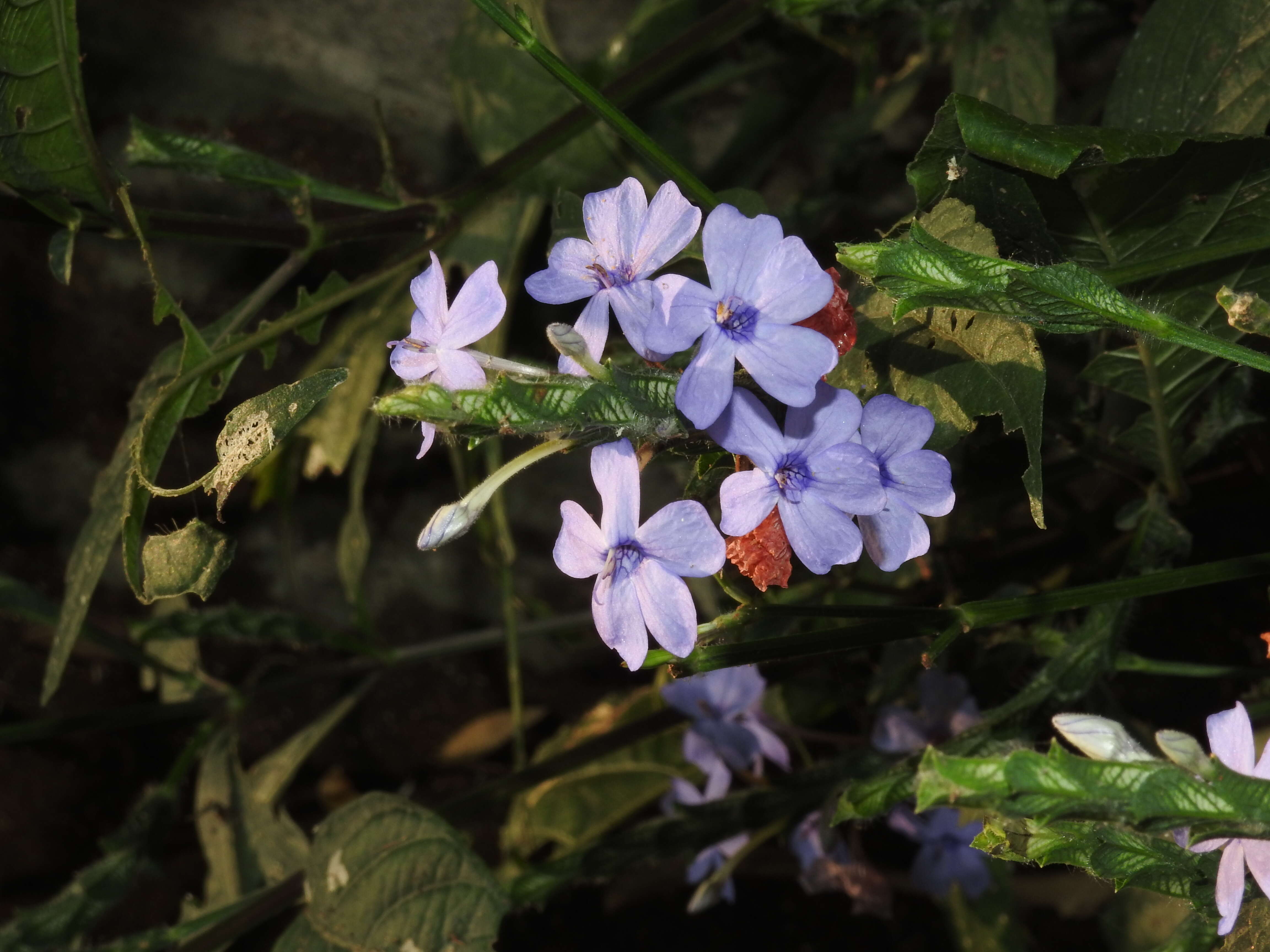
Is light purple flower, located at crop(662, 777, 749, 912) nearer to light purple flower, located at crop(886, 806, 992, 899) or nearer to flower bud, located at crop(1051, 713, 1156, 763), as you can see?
light purple flower, located at crop(886, 806, 992, 899)

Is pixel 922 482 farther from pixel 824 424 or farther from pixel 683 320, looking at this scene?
pixel 683 320

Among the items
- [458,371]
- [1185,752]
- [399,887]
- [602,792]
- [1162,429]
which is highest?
[458,371]

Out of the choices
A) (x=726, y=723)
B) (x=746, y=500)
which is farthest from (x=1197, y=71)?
(x=726, y=723)

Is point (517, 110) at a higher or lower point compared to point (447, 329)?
lower

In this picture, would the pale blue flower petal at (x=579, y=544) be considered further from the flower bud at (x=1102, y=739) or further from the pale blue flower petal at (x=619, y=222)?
the flower bud at (x=1102, y=739)

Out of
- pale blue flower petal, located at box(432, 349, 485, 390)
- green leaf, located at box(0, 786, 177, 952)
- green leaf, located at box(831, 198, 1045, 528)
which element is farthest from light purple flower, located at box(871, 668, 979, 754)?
green leaf, located at box(0, 786, 177, 952)

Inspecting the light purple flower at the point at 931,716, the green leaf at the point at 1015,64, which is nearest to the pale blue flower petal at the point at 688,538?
the light purple flower at the point at 931,716
